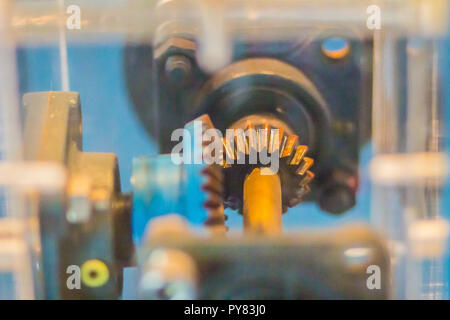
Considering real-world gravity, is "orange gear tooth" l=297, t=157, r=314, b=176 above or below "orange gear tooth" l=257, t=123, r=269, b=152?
below

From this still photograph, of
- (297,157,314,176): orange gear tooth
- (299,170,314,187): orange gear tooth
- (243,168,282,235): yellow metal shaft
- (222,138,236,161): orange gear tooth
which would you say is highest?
(222,138,236,161): orange gear tooth

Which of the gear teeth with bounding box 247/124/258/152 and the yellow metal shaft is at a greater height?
the gear teeth with bounding box 247/124/258/152

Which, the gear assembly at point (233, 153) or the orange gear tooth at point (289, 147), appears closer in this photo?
the gear assembly at point (233, 153)

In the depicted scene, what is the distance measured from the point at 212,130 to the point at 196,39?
0.34 feet

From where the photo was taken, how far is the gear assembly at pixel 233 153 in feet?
0.89

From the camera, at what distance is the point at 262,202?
34 cm

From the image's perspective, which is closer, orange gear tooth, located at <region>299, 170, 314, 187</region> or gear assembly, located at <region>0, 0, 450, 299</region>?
gear assembly, located at <region>0, 0, 450, 299</region>

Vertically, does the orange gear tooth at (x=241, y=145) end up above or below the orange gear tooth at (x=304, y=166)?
above

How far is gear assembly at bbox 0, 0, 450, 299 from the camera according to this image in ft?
0.89

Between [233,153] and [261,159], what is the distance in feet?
0.08

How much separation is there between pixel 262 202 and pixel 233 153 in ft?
0.18
